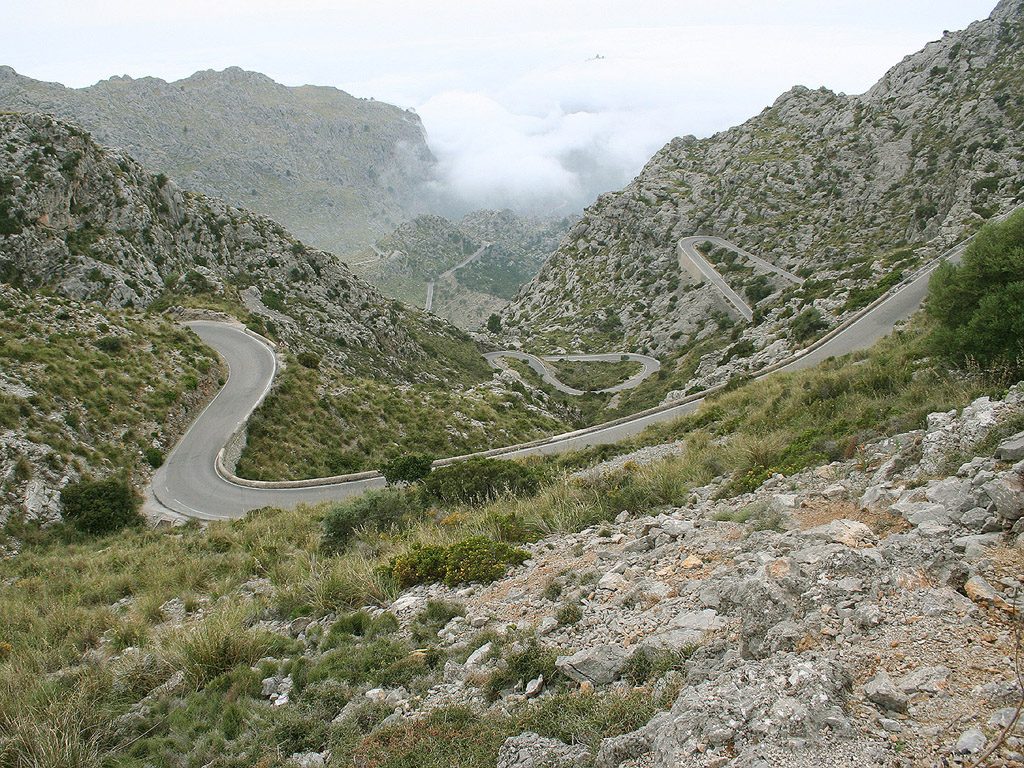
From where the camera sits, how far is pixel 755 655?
13.3 feet

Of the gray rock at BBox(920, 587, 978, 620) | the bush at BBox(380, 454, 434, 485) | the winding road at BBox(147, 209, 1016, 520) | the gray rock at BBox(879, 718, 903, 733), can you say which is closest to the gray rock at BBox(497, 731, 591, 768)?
the gray rock at BBox(879, 718, 903, 733)

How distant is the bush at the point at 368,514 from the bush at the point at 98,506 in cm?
1066

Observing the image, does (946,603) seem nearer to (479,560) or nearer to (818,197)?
(479,560)

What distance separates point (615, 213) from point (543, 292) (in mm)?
24333

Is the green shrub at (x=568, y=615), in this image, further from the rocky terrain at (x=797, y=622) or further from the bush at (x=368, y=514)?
the bush at (x=368, y=514)

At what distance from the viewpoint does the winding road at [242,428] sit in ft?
68.9

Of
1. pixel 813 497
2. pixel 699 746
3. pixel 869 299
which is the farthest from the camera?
pixel 869 299

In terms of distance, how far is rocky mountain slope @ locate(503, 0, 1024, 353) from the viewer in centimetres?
5656

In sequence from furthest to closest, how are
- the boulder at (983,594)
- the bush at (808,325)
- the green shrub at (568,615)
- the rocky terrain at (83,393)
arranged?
1. the bush at (808,325)
2. the rocky terrain at (83,393)
3. the green shrub at (568,615)
4. the boulder at (983,594)

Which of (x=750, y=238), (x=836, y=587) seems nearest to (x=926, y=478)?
(x=836, y=587)

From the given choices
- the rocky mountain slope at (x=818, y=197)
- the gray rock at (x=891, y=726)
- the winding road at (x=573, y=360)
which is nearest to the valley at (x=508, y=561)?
the gray rock at (x=891, y=726)

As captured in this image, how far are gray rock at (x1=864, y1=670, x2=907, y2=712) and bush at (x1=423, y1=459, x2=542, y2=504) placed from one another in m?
9.77

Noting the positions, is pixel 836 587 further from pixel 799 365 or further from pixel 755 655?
pixel 799 365

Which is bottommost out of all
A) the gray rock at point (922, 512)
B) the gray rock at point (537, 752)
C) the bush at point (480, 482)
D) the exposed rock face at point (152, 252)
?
the bush at point (480, 482)
